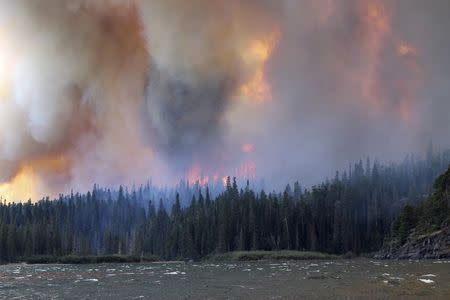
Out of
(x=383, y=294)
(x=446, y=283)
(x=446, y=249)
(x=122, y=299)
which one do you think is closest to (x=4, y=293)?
(x=122, y=299)

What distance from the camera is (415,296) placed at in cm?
5156

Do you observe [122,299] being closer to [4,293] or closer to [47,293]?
[47,293]

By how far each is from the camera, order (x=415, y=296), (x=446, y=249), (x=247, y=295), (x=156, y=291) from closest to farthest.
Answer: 1. (x=415, y=296)
2. (x=247, y=295)
3. (x=156, y=291)
4. (x=446, y=249)

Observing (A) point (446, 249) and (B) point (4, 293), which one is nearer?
(B) point (4, 293)

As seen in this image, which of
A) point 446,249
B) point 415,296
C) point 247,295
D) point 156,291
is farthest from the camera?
Answer: point 446,249

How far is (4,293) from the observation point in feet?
208

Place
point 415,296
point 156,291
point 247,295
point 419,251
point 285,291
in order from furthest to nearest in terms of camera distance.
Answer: point 419,251, point 156,291, point 285,291, point 247,295, point 415,296

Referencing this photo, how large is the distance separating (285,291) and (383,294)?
1222 cm

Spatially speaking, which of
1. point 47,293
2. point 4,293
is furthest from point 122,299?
point 4,293

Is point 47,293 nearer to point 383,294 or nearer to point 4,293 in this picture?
point 4,293

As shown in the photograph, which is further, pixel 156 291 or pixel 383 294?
pixel 156 291

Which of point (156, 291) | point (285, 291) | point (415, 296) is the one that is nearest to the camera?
point (415, 296)

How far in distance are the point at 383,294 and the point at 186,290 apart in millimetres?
26254

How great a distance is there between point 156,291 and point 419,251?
16316cm
